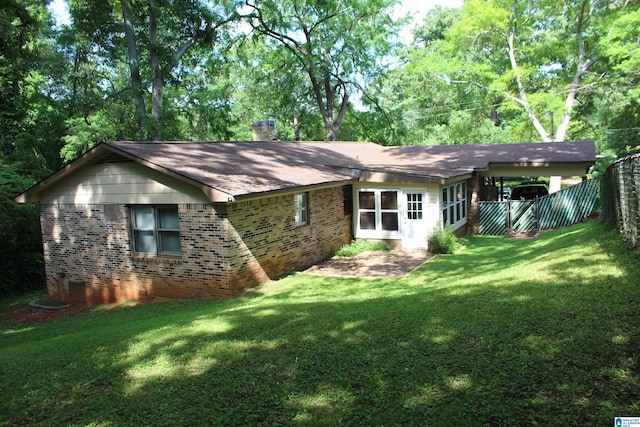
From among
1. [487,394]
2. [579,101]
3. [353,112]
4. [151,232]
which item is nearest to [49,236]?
[151,232]

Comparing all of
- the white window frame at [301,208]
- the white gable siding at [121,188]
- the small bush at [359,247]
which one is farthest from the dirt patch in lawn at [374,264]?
the white gable siding at [121,188]

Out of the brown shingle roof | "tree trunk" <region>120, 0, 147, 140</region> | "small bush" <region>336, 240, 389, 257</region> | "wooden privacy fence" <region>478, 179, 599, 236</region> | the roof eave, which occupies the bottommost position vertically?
"small bush" <region>336, 240, 389, 257</region>

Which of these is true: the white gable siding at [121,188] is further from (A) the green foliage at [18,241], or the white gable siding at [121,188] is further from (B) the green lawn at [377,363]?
(B) the green lawn at [377,363]

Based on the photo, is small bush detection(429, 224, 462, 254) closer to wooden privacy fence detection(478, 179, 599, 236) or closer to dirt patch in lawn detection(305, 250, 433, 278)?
dirt patch in lawn detection(305, 250, 433, 278)

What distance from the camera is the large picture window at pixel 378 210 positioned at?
1653 cm

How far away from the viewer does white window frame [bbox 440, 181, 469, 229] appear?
1670 cm

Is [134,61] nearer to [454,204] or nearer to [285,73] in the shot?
[285,73]

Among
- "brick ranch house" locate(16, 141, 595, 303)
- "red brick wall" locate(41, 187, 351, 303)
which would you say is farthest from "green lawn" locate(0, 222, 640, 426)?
"brick ranch house" locate(16, 141, 595, 303)

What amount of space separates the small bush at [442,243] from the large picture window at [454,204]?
1062 millimetres

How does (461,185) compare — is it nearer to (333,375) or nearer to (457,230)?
A: (457,230)

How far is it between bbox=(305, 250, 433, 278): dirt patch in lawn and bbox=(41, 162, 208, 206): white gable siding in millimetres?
4464

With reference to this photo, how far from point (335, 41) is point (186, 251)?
24.2 m

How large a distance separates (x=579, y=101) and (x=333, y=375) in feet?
120

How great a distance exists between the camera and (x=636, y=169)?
7293 mm
